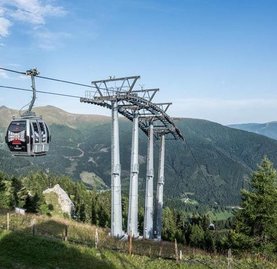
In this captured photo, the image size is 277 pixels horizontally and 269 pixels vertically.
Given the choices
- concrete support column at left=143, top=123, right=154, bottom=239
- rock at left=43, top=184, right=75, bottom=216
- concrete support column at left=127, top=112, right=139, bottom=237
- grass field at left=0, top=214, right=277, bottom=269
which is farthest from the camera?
rock at left=43, top=184, right=75, bottom=216

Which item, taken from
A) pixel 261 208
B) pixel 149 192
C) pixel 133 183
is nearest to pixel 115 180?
pixel 133 183

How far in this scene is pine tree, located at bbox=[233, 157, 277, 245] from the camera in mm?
46594

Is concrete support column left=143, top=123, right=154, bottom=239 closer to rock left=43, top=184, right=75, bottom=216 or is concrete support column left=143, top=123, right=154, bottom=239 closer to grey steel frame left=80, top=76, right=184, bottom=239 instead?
grey steel frame left=80, top=76, right=184, bottom=239

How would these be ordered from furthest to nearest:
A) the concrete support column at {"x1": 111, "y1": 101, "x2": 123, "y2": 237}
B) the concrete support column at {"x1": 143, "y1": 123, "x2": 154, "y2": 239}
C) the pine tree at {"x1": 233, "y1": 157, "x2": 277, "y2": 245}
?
the concrete support column at {"x1": 143, "y1": 123, "x2": 154, "y2": 239} → the pine tree at {"x1": 233, "y1": 157, "x2": 277, "y2": 245} → the concrete support column at {"x1": 111, "y1": 101, "x2": 123, "y2": 237}

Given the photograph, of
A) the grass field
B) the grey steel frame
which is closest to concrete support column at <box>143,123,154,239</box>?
the grey steel frame

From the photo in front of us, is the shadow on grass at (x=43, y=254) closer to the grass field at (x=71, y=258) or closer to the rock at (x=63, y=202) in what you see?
the grass field at (x=71, y=258)

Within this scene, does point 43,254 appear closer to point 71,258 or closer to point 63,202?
point 71,258

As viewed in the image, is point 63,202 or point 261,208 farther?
point 63,202

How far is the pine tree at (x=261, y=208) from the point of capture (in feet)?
153

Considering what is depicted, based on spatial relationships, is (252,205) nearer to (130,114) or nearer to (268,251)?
(268,251)

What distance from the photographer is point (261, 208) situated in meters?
46.9

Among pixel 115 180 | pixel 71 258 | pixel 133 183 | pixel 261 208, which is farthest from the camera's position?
pixel 261 208

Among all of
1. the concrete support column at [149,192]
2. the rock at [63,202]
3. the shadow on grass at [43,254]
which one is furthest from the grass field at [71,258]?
the rock at [63,202]

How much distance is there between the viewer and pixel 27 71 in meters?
22.7
